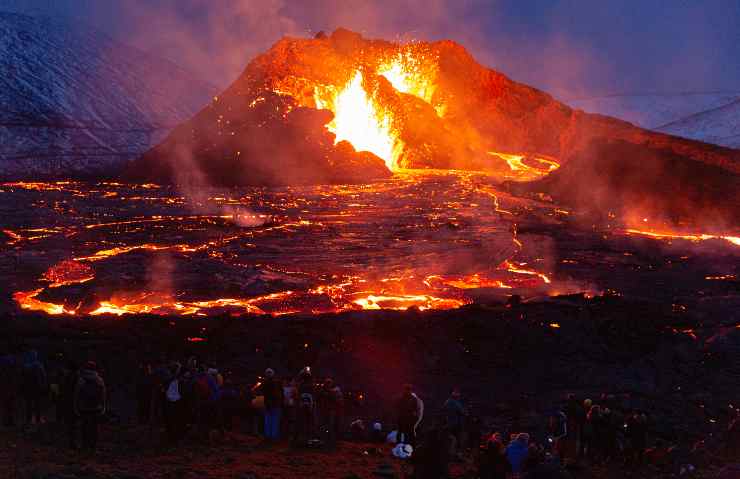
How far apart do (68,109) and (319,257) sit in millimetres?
140241

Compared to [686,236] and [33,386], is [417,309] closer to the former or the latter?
[33,386]

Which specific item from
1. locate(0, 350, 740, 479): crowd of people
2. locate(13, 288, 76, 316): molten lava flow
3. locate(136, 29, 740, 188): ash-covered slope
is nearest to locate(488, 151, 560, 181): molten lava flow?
locate(136, 29, 740, 188): ash-covered slope

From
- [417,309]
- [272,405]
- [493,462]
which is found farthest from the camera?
[417,309]

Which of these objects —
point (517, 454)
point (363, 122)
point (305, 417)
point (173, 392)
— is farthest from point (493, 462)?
point (363, 122)

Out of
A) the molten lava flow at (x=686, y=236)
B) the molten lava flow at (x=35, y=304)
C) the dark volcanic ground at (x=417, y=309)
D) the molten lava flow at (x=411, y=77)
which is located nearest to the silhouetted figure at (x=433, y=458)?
the dark volcanic ground at (x=417, y=309)

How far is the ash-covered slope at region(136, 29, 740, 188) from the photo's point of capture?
9031cm

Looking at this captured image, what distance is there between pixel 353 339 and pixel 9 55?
184924mm

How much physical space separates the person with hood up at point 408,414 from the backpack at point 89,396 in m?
5.10

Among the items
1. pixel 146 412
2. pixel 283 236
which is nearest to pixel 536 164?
pixel 283 236

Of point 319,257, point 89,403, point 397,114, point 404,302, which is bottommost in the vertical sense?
point 89,403

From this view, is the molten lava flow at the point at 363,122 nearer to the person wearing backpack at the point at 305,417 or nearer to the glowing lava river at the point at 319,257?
the glowing lava river at the point at 319,257

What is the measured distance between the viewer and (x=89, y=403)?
10.8 meters

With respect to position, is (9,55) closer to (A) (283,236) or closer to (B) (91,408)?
(A) (283,236)

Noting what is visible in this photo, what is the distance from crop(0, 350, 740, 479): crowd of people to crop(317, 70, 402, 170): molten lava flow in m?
86.7
